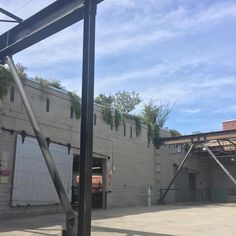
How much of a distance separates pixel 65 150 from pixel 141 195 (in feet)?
28.9

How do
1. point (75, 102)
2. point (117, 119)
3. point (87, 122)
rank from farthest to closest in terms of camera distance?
point (117, 119) < point (75, 102) < point (87, 122)

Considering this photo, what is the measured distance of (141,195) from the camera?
2786 centimetres

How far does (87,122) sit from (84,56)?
5.09ft

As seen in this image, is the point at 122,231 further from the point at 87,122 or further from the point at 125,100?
the point at 125,100

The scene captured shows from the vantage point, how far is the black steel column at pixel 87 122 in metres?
8.71

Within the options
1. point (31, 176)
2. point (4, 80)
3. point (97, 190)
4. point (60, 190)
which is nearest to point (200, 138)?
point (97, 190)

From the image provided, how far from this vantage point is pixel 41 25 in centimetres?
1180

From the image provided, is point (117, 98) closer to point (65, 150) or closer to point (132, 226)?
point (65, 150)

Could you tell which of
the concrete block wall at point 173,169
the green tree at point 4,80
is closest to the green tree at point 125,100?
the concrete block wall at point 173,169

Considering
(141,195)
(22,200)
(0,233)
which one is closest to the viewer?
(0,233)

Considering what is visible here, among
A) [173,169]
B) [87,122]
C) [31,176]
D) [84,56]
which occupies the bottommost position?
[31,176]

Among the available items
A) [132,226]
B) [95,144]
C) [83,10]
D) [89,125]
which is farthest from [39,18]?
[95,144]

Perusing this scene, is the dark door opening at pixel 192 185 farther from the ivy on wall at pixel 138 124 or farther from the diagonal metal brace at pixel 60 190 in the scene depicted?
the diagonal metal brace at pixel 60 190

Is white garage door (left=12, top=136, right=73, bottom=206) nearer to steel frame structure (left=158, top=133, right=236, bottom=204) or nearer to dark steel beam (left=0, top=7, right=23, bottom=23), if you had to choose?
dark steel beam (left=0, top=7, right=23, bottom=23)
